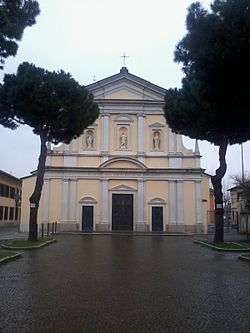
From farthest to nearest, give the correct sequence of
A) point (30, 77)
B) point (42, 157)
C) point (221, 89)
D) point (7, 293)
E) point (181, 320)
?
1. point (42, 157)
2. point (30, 77)
3. point (221, 89)
4. point (7, 293)
5. point (181, 320)

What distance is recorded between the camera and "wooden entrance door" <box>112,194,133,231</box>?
124 ft

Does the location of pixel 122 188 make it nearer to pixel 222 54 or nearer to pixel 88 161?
pixel 88 161

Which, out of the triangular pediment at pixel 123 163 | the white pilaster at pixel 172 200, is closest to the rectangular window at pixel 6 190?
the triangular pediment at pixel 123 163

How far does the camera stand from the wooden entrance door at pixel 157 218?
37625 mm

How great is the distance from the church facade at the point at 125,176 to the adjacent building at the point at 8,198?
13317mm

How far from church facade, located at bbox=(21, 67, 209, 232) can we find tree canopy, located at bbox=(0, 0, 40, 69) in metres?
26.7

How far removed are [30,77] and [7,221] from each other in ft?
121

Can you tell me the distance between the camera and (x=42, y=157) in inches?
896

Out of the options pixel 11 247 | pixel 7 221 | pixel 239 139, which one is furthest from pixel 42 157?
pixel 7 221

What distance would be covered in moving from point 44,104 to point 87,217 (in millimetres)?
17961

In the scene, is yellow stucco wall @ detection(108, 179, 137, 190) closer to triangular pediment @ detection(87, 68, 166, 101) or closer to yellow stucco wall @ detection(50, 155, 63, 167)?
yellow stucco wall @ detection(50, 155, 63, 167)

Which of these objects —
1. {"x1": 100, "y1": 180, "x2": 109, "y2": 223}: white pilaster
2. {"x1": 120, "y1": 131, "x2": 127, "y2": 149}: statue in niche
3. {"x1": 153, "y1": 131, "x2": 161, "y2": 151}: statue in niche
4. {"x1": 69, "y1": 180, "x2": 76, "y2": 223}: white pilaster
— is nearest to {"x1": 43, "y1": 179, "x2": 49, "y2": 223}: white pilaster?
{"x1": 69, "y1": 180, "x2": 76, "y2": 223}: white pilaster

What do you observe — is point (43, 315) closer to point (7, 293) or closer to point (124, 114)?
point (7, 293)

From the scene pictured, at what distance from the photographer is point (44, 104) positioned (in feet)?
69.9
